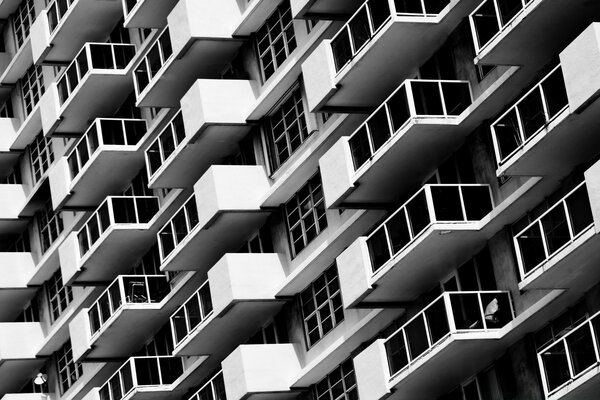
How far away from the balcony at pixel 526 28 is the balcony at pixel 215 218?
11.3 m

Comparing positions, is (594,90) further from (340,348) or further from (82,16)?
(82,16)

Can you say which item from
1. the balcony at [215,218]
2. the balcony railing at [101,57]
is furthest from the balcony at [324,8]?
the balcony railing at [101,57]

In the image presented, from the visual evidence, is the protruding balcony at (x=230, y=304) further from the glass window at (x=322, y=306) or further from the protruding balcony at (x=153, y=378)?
the protruding balcony at (x=153, y=378)

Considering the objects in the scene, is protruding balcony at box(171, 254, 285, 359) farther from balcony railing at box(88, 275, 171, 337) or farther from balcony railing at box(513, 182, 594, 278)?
balcony railing at box(513, 182, 594, 278)

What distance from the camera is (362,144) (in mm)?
45062

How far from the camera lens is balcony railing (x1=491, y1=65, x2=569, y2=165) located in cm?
3872

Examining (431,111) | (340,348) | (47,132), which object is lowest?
(340,348)

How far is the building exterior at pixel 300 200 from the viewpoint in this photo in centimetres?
3997

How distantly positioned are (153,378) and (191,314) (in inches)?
144

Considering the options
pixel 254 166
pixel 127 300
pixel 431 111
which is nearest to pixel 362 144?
pixel 431 111

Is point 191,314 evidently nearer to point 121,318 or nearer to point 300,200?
point 121,318

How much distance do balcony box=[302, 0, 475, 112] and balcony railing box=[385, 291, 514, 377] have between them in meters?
5.76

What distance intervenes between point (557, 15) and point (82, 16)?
79.5ft

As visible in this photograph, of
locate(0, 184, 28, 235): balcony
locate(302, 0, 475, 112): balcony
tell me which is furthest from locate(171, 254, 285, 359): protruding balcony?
locate(0, 184, 28, 235): balcony
